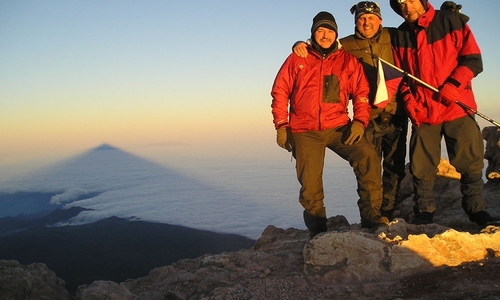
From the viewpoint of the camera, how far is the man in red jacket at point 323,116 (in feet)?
15.9

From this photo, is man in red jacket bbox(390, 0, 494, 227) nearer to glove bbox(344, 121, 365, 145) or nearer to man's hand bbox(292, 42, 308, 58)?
glove bbox(344, 121, 365, 145)

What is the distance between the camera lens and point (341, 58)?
4.93 m

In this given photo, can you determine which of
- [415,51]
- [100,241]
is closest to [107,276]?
[100,241]

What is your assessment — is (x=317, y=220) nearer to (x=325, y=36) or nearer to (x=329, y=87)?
(x=329, y=87)

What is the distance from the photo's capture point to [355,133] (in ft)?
15.7

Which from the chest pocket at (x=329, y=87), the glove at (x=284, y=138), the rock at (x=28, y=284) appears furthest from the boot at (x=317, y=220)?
the rock at (x=28, y=284)

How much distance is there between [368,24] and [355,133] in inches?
54.1

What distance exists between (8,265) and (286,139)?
3.48 meters

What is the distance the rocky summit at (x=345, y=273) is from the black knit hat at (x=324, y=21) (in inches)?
93.4

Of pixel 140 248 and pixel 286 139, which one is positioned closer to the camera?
pixel 286 139

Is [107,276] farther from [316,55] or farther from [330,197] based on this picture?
[316,55]

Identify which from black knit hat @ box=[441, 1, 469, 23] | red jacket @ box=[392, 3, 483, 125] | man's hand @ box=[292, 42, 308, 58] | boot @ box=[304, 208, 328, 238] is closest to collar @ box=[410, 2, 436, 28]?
red jacket @ box=[392, 3, 483, 125]

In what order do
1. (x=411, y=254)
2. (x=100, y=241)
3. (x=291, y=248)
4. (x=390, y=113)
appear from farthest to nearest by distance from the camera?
(x=100, y=241)
(x=390, y=113)
(x=291, y=248)
(x=411, y=254)

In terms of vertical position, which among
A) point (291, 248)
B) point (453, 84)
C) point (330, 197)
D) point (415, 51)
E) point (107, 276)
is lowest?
point (107, 276)
